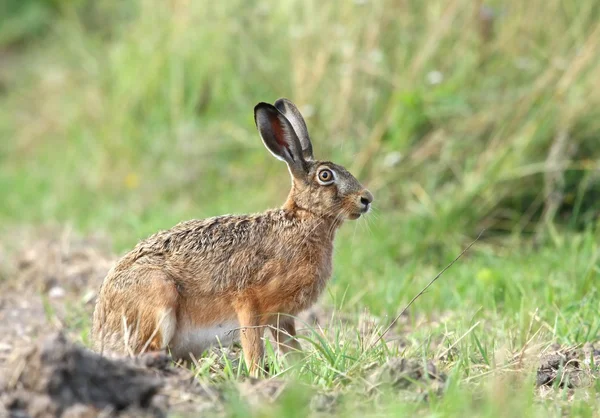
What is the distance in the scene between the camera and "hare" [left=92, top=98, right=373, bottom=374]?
4297mm

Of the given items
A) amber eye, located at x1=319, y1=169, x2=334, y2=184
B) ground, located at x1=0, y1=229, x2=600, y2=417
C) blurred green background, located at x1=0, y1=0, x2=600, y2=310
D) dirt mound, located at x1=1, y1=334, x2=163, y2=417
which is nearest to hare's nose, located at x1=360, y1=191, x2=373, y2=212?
amber eye, located at x1=319, y1=169, x2=334, y2=184

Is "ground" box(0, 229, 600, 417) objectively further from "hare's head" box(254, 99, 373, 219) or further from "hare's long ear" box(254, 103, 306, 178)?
"hare's long ear" box(254, 103, 306, 178)

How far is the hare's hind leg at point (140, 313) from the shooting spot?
166 inches

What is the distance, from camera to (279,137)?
15.9 ft

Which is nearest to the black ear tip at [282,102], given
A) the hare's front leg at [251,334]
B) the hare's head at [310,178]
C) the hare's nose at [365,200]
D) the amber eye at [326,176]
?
the hare's head at [310,178]

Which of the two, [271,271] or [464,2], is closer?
[271,271]

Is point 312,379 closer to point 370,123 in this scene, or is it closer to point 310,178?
point 310,178

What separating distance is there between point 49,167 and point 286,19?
12.9 feet

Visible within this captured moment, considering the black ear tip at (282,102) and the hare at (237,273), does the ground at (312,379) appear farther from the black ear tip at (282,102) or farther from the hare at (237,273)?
the black ear tip at (282,102)

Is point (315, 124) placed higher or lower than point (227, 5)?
lower

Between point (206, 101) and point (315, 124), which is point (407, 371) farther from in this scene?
point (206, 101)

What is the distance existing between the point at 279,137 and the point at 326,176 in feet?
1.01

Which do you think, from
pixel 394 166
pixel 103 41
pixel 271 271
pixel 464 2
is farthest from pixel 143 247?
pixel 103 41

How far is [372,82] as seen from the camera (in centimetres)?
834
